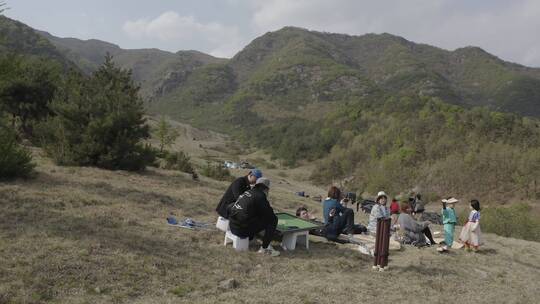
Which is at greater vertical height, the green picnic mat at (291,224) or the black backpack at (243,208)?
the black backpack at (243,208)

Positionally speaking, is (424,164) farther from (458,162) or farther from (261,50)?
(261,50)

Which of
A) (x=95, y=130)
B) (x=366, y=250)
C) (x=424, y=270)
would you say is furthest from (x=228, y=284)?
(x=95, y=130)

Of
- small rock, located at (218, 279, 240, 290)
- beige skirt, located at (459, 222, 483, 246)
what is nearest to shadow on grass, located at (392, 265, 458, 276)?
beige skirt, located at (459, 222, 483, 246)

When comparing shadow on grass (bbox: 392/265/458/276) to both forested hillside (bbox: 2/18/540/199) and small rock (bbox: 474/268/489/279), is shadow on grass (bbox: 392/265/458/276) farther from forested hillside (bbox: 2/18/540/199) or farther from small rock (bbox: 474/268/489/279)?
forested hillside (bbox: 2/18/540/199)

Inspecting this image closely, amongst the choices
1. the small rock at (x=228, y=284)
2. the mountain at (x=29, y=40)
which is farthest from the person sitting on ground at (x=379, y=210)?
the mountain at (x=29, y=40)

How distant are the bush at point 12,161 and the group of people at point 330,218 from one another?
5.82 m

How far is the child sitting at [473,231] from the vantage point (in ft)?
32.1

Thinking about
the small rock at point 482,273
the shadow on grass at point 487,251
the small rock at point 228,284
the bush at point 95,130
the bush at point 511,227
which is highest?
the bush at point 95,130

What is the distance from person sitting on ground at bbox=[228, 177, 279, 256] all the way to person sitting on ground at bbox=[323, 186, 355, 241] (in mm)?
1876

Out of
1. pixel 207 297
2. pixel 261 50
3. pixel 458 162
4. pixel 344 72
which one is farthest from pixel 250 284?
pixel 261 50

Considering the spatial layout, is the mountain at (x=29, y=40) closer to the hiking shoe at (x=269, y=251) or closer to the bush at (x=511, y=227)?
the bush at (x=511, y=227)

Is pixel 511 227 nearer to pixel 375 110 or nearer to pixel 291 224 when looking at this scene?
pixel 291 224

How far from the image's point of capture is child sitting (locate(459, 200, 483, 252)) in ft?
32.1

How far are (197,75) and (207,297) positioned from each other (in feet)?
517
